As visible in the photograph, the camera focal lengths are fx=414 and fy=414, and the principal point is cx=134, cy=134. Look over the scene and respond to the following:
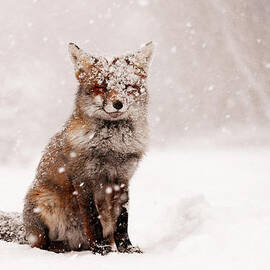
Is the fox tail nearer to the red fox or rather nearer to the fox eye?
the red fox

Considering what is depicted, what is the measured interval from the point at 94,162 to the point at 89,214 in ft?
1.84

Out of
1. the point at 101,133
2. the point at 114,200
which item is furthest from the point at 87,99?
the point at 114,200

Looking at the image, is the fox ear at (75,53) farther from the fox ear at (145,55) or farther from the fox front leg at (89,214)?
the fox front leg at (89,214)

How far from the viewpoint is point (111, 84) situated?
172 inches

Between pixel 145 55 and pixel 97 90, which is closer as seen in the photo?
pixel 97 90

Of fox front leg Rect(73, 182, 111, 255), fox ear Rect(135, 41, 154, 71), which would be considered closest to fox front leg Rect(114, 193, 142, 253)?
fox front leg Rect(73, 182, 111, 255)

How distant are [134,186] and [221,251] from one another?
7074mm

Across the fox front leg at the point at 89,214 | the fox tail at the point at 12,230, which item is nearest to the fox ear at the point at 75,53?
the fox front leg at the point at 89,214

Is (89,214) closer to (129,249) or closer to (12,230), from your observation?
(129,249)

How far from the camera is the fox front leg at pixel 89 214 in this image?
4441 mm

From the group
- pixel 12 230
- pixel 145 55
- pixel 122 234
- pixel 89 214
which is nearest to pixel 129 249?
pixel 122 234

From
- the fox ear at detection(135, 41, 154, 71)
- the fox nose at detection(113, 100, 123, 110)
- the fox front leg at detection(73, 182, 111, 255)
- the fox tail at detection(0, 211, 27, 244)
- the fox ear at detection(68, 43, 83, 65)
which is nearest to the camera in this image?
the fox nose at detection(113, 100, 123, 110)

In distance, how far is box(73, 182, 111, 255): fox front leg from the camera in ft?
14.6

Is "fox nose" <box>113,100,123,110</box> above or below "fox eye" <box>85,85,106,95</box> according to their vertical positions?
below
